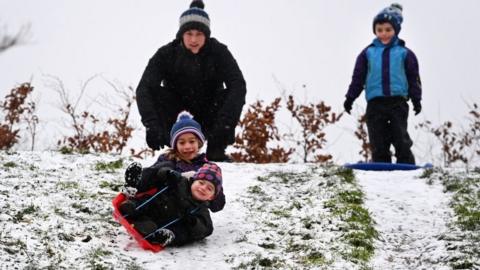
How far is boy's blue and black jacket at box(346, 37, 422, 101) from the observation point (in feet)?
26.0

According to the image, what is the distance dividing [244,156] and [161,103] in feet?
10.2

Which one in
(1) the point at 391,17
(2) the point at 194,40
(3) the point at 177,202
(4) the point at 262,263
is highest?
(1) the point at 391,17

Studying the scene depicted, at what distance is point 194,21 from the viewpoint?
25.2 ft

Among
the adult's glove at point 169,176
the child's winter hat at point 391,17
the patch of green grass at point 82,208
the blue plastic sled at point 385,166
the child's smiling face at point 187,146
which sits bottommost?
the patch of green grass at point 82,208

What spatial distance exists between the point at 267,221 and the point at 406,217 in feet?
3.85

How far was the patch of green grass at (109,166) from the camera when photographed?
695 centimetres

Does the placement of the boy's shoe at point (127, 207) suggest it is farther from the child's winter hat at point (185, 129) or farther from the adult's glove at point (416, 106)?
the adult's glove at point (416, 106)

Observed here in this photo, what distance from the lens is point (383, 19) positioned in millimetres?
8062

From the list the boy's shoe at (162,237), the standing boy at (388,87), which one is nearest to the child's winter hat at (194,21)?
the standing boy at (388,87)

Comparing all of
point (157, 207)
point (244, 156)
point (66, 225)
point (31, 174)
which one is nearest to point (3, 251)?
point (66, 225)

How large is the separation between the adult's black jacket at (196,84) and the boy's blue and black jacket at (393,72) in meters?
1.51

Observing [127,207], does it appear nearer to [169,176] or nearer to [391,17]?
[169,176]

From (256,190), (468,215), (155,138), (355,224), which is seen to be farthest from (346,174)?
(155,138)

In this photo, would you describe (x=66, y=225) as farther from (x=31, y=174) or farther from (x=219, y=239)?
(x=31, y=174)
